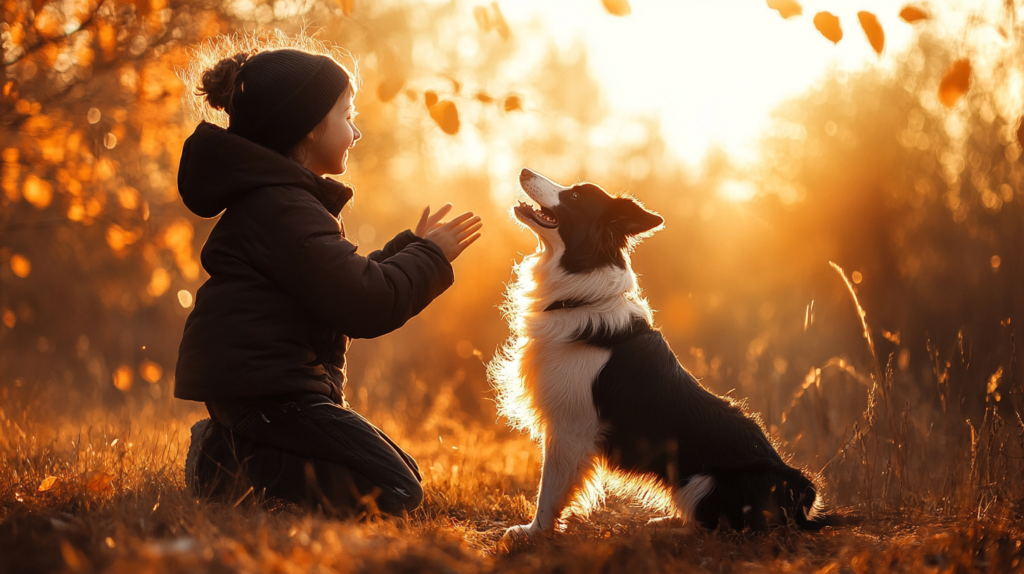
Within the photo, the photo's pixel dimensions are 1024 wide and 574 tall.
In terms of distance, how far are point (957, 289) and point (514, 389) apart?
23.0 ft

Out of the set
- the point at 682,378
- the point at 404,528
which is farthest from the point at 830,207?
the point at 404,528

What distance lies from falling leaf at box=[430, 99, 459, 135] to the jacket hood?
0.80 m

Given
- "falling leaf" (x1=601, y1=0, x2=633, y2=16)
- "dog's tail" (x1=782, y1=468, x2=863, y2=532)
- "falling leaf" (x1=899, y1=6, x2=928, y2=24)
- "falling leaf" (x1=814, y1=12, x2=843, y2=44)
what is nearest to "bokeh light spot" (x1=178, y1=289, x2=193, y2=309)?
"falling leaf" (x1=601, y1=0, x2=633, y2=16)

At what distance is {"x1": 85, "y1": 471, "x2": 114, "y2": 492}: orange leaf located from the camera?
3.02 m

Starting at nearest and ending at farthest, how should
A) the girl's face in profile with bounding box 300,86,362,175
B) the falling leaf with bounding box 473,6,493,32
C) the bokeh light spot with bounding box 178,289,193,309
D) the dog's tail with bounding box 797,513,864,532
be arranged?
1. the dog's tail with bounding box 797,513,864,532
2. the girl's face in profile with bounding box 300,86,362,175
3. the falling leaf with bounding box 473,6,493,32
4. the bokeh light spot with bounding box 178,289,193,309

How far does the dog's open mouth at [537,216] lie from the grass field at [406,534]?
147 centimetres

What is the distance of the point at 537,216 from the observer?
3.57m

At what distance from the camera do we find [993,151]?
793cm

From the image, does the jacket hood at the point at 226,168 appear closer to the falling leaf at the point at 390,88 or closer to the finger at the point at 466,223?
the finger at the point at 466,223

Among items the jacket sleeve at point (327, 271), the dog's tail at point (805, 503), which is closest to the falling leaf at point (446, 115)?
the jacket sleeve at point (327, 271)

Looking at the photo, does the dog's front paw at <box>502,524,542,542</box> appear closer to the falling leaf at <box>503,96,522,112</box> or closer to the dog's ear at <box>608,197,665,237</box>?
the dog's ear at <box>608,197,665,237</box>

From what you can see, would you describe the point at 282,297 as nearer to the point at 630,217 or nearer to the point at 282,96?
the point at 282,96

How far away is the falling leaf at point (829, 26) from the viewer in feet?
8.76

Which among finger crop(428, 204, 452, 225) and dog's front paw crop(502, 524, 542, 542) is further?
finger crop(428, 204, 452, 225)
